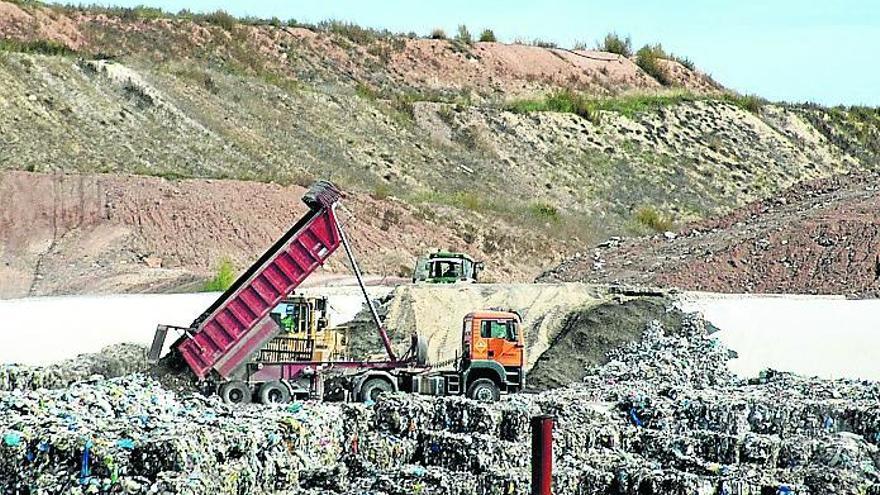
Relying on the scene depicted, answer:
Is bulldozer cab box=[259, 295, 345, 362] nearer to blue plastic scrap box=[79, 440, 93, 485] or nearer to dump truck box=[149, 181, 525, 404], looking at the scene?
dump truck box=[149, 181, 525, 404]

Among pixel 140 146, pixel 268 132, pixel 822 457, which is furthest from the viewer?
pixel 268 132

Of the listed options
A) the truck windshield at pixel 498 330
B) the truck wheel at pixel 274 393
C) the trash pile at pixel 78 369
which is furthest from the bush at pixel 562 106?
the truck wheel at pixel 274 393

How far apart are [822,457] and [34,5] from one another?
58.1 metres

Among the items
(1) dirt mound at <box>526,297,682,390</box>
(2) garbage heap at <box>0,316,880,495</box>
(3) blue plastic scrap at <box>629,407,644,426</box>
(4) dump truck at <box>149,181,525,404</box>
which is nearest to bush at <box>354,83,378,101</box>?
(1) dirt mound at <box>526,297,682,390</box>

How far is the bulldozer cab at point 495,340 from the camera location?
80.9 ft

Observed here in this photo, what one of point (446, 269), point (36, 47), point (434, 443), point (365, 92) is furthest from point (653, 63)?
point (434, 443)

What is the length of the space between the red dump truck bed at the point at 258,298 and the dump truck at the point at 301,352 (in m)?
0.02

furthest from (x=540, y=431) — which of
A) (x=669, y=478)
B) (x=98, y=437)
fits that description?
(x=98, y=437)

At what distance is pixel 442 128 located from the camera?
226 feet

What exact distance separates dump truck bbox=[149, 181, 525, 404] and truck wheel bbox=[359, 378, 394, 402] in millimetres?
17

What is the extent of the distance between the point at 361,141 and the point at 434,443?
47.4 m

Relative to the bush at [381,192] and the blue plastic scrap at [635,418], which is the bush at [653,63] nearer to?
the bush at [381,192]

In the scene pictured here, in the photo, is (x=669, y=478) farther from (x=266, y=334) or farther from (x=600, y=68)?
(x=600, y=68)

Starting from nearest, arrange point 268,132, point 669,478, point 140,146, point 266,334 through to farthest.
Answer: point 669,478, point 266,334, point 140,146, point 268,132
